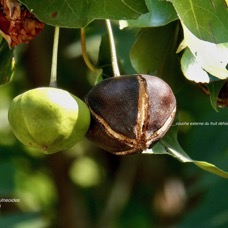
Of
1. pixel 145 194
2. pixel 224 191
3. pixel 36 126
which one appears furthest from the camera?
pixel 145 194

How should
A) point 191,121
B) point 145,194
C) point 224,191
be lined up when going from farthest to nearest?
1. point 145,194
2. point 191,121
3. point 224,191

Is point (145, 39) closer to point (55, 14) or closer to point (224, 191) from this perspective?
point (55, 14)

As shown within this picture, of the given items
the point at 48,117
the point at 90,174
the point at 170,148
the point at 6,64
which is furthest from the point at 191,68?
the point at 90,174

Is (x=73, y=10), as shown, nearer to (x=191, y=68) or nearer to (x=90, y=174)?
(x=191, y=68)

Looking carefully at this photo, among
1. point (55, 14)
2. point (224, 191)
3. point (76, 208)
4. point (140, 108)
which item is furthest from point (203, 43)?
point (76, 208)

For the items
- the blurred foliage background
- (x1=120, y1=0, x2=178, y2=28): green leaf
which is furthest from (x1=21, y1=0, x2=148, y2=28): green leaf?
the blurred foliage background

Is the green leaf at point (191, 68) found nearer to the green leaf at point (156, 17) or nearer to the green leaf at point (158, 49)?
the green leaf at point (156, 17)
